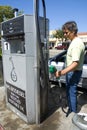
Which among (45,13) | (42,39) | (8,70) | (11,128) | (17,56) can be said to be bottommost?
(11,128)

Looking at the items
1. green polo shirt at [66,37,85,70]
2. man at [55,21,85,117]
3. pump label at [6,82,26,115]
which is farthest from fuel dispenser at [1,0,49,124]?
green polo shirt at [66,37,85,70]

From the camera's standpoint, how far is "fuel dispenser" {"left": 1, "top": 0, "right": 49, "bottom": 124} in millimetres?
3430

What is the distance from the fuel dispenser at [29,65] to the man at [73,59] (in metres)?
0.44

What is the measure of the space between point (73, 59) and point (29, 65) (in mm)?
825

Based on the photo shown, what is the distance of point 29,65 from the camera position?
3545 mm

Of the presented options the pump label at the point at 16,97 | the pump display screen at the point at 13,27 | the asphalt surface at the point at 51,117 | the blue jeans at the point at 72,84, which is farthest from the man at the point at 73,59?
the pump label at the point at 16,97

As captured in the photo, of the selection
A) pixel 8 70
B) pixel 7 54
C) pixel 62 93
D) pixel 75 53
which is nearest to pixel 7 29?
pixel 7 54

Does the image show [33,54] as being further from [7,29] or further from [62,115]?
[62,115]

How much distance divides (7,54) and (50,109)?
153 centimetres

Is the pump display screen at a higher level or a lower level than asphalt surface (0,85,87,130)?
higher

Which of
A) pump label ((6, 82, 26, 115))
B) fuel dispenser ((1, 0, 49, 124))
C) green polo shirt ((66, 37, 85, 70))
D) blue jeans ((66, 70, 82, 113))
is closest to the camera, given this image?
green polo shirt ((66, 37, 85, 70))

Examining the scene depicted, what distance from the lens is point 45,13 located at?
3678mm

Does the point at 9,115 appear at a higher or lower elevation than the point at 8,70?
lower

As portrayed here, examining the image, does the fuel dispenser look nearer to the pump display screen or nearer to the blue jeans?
the pump display screen
